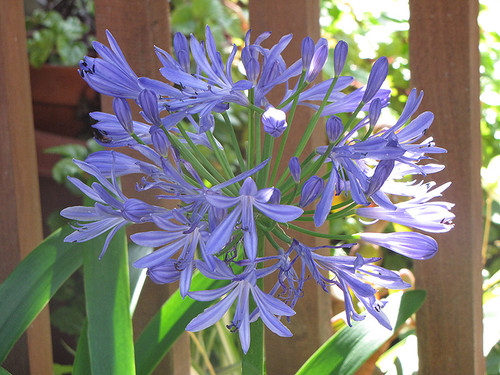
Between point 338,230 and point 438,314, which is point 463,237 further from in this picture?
point 338,230

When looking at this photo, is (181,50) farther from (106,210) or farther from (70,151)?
(70,151)

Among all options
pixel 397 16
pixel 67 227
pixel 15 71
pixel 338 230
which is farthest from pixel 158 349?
pixel 397 16

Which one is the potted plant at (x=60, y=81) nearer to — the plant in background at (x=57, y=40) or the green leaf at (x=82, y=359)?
the plant in background at (x=57, y=40)

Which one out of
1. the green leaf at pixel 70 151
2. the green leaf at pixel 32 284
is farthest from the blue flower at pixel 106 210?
the green leaf at pixel 70 151

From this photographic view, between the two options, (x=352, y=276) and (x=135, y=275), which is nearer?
(x=352, y=276)

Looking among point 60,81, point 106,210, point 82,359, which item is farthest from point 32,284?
point 60,81

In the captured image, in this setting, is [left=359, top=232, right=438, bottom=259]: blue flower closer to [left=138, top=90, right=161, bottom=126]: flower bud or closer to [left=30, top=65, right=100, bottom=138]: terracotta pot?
[left=138, top=90, right=161, bottom=126]: flower bud
